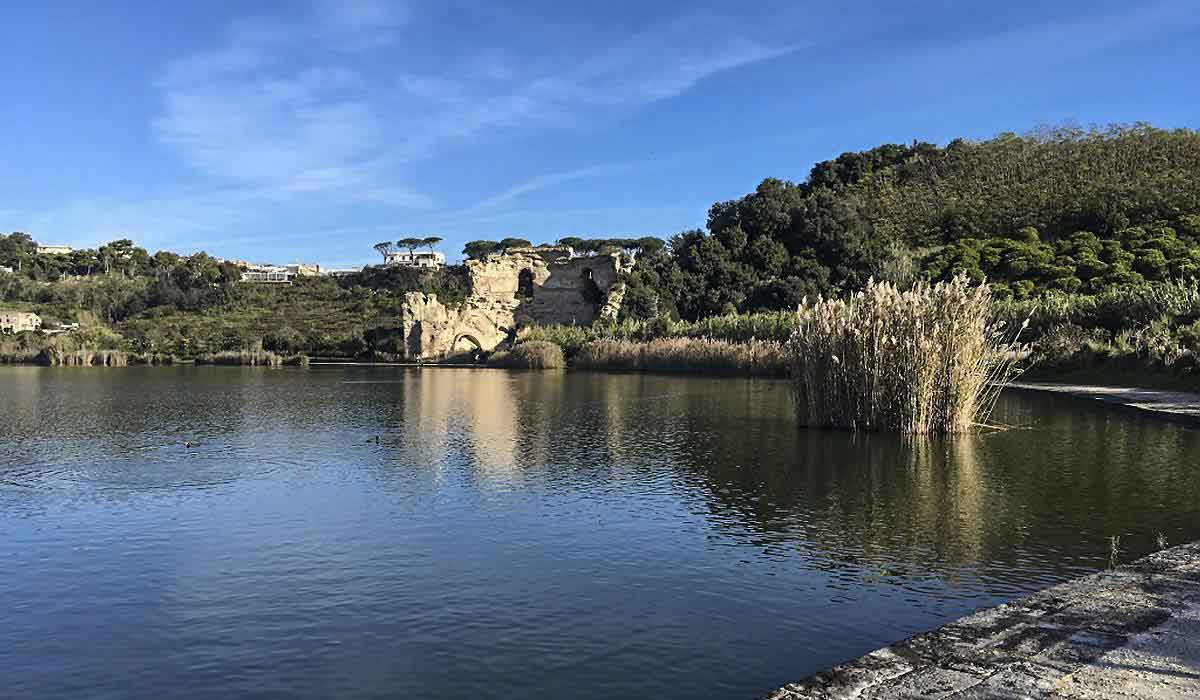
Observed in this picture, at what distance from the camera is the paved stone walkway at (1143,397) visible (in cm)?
1790

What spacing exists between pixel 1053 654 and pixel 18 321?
79.4 metres

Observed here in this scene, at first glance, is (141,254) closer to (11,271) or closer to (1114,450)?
(11,271)

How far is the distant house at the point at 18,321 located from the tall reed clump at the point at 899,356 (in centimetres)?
6852

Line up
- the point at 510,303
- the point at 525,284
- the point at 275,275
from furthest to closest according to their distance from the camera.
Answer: the point at 275,275
the point at 525,284
the point at 510,303

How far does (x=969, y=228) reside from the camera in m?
61.3

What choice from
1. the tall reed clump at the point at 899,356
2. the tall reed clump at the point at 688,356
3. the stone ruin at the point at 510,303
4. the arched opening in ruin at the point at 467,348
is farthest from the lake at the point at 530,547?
the stone ruin at the point at 510,303

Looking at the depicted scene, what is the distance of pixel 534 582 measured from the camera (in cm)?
766

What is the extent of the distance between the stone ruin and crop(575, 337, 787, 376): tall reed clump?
13.7 meters

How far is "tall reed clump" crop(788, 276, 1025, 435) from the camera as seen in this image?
50.4ft

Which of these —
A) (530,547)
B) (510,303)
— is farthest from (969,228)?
(530,547)

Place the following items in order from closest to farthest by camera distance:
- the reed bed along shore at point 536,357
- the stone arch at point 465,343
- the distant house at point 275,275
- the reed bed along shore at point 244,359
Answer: the reed bed along shore at point 536,357 → the reed bed along shore at point 244,359 → the stone arch at point 465,343 → the distant house at point 275,275

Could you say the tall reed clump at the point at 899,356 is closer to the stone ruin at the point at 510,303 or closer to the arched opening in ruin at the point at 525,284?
the stone ruin at the point at 510,303

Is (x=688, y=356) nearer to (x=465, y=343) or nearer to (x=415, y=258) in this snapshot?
(x=465, y=343)

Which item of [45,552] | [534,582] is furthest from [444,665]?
[45,552]
